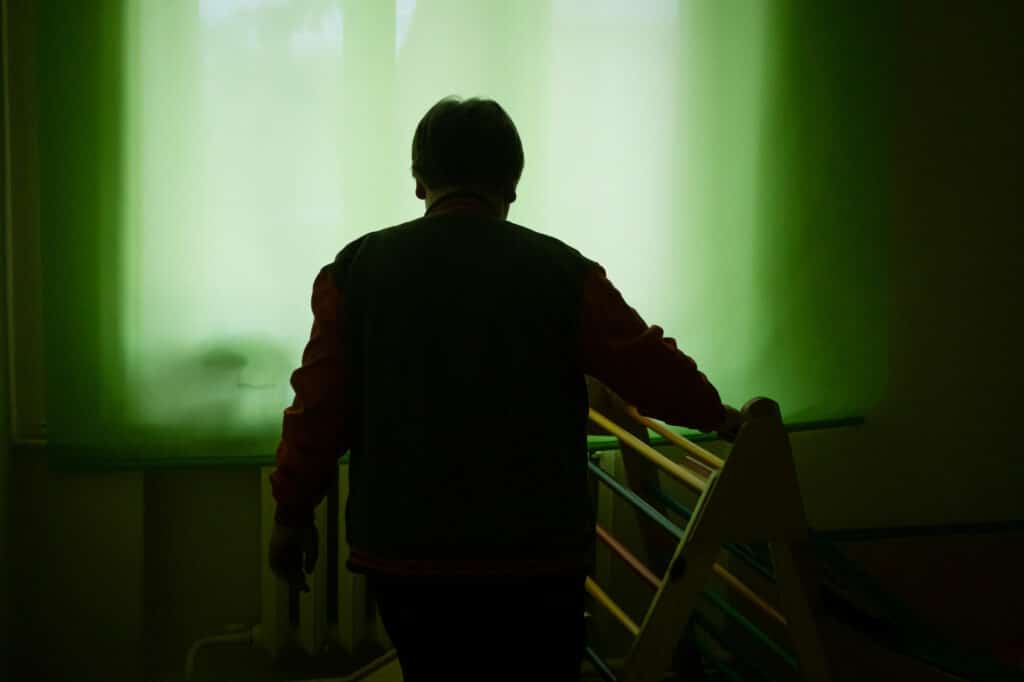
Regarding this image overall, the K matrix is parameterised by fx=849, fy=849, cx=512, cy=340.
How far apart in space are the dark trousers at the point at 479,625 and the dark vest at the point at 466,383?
0.04 metres

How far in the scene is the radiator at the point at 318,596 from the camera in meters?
1.60

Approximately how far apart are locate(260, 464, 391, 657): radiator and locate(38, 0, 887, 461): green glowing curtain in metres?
0.16

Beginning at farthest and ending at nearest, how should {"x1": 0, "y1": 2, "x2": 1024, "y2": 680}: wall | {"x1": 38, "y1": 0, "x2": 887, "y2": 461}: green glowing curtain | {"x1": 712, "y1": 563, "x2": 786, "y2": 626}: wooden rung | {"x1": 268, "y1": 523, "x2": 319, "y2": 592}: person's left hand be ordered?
1. {"x1": 0, "y1": 2, "x2": 1024, "y2": 680}: wall
2. {"x1": 38, "y1": 0, "x2": 887, "y2": 461}: green glowing curtain
3. {"x1": 712, "y1": 563, "x2": 786, "y2": 626}: wooden rung
4. {"x1": 268, "y1": 523, "x2": 319, "y2": 592}: person's left hand

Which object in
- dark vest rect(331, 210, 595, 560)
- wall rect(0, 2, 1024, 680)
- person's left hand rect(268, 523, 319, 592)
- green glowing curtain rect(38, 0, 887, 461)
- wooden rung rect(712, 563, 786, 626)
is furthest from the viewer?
wall rect(0, 2, 1024, 680)

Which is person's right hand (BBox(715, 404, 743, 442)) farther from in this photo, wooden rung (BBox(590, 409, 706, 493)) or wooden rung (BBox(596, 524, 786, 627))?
wooden rung (BBox(596, 524, 786, 627))

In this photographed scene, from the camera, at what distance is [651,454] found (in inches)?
47.8

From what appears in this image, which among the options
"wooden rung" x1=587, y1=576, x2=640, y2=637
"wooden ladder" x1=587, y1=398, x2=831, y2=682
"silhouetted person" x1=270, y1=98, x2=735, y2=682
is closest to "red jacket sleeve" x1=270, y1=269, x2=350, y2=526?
"silhouetted person" x1=270, y1=98, x2=735, y2=682

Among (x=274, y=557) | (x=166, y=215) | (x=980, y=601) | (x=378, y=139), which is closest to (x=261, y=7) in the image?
(x=378, y=139)

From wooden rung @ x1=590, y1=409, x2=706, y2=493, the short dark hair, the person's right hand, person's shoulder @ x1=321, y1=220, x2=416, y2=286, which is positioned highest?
the short dark hair

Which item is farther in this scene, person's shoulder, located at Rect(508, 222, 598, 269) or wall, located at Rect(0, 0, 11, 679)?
wall, located at Rect(0, 0, 11, 679)


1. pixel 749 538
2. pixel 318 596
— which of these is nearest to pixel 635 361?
pixel 749 538

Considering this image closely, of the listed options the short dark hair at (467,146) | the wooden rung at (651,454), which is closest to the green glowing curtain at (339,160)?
the wooden rung at (651,454)

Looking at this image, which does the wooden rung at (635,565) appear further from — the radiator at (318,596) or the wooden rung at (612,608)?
the radiator at (318,596)

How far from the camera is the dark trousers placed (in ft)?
2.93
